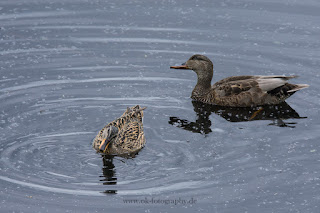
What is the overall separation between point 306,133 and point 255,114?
1369 millimetres

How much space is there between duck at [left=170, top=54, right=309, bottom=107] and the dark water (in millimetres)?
244

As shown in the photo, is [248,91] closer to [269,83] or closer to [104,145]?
[269,83]

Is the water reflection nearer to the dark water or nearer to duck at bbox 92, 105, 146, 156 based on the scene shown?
the dark water

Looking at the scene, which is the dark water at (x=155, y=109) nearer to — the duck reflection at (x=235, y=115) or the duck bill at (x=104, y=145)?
the duck reflection at (x=235, y=115)

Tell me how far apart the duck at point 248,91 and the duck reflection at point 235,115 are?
0.35 feet

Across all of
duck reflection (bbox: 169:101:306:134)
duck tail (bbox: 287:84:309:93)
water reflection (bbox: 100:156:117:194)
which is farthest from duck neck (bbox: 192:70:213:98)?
water reflection (bbox: 100:156:117:194)

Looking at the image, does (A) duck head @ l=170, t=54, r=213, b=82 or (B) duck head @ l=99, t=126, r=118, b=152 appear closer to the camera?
(B) duck head @ l=99, t=126, r=118, b=152

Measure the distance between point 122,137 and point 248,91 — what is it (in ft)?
9.85

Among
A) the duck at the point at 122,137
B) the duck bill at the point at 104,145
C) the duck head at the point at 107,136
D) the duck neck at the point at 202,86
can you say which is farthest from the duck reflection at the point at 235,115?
the duck bill at the point at 104,145

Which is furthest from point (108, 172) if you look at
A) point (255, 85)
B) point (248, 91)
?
point (255, 85)

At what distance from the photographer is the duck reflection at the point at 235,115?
10945mm

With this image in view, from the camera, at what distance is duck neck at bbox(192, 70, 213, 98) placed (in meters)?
12.2

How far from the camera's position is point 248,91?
39.9 ft

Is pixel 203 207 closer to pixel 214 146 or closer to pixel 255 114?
pixel 214 146
